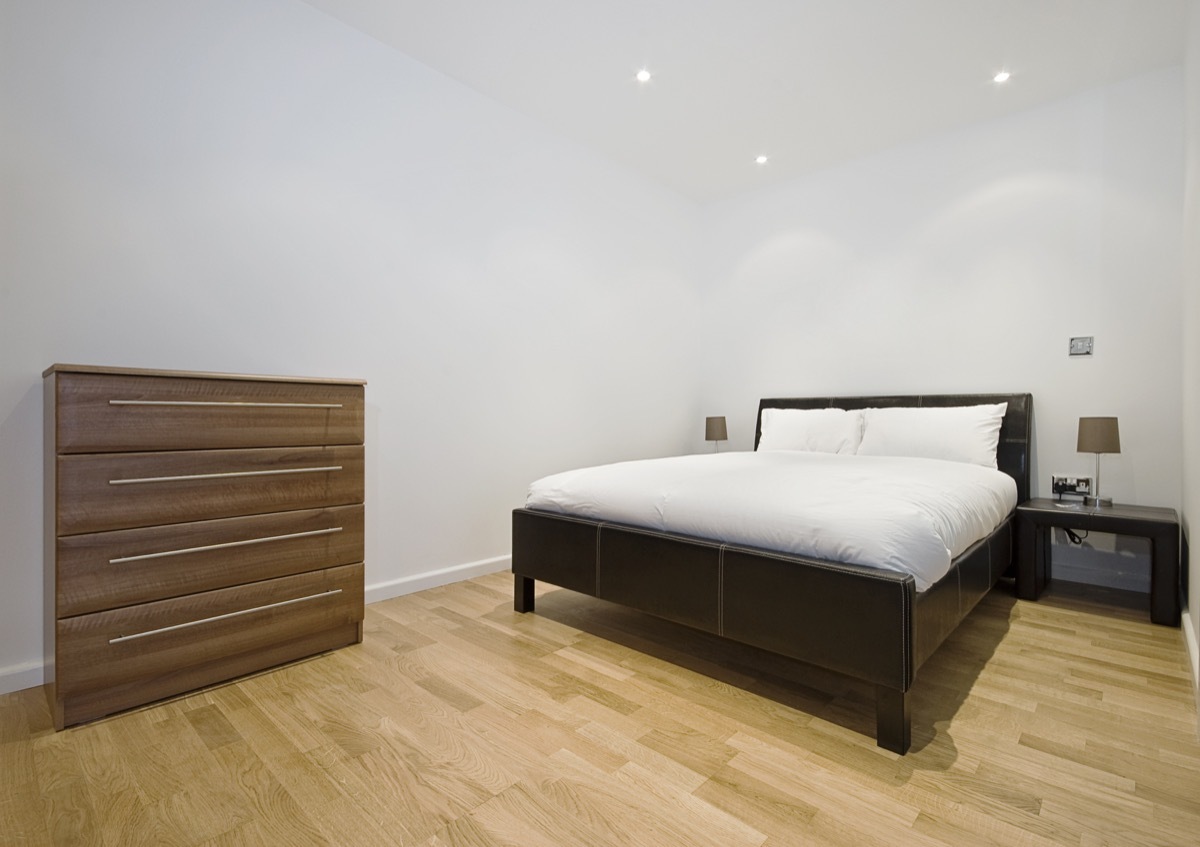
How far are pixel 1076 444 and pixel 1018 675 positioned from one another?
166cm

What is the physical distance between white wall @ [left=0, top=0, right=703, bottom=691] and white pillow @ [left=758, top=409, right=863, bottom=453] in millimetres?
1012

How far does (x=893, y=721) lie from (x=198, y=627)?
2054mm

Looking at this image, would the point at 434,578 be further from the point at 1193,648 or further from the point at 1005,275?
the point at 1005,275

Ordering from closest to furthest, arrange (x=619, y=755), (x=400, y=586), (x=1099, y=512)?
(x=619, y=755)
(x=1099, y=512)
(x=400, y=586)

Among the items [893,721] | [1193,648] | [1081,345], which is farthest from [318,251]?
[1081,345]

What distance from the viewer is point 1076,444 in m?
3.06

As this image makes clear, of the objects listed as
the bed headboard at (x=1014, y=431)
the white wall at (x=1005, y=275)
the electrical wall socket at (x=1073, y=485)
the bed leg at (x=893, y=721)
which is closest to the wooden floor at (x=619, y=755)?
the bed leg at (x=893, y=721)

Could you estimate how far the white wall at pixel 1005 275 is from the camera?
2971 millimetres

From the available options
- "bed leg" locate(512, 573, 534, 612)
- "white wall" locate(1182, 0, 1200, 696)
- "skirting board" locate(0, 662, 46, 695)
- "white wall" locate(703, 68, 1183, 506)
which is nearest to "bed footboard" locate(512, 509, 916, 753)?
"bed leg" locate(512, 573, 534, 612)

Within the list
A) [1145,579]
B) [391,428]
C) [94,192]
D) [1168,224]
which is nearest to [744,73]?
[1168,224]

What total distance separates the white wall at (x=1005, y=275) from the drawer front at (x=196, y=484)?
3.24m

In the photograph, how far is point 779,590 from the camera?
175cm

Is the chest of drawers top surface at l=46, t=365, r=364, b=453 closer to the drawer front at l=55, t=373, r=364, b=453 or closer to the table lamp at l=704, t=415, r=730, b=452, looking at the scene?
the drawer front at l=55, t=373, r=364, b=453

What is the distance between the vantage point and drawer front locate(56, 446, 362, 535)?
165cm
